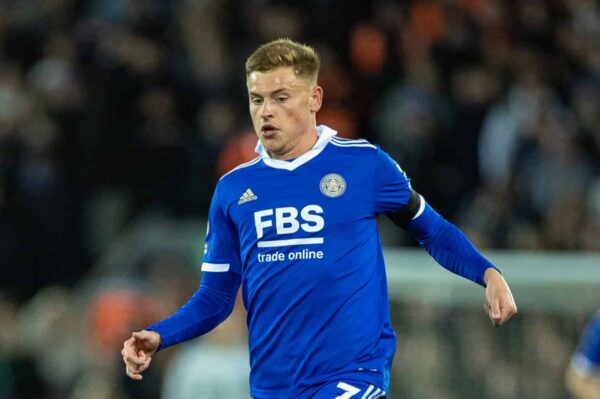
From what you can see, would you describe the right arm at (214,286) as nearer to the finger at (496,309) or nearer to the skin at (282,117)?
the skin at (282,117)

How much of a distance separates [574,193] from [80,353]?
14.1ft

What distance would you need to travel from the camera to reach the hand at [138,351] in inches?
194

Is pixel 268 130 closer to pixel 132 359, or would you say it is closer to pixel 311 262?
pixel 311 262

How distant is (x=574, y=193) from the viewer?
10.2 metres

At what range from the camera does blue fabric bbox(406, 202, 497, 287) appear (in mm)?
5207

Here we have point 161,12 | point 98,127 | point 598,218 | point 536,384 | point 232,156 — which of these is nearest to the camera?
point 536,384

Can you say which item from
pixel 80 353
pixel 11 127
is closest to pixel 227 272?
pixel 80 353

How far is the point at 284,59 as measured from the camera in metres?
5.19

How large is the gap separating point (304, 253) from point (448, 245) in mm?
618

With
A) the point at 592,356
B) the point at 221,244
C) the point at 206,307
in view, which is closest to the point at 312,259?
the point at 221,244

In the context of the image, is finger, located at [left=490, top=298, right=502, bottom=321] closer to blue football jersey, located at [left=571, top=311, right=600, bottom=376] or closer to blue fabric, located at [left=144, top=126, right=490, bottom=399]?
blue fabric, located at [left=144, top=126, right=490, bottom=399]

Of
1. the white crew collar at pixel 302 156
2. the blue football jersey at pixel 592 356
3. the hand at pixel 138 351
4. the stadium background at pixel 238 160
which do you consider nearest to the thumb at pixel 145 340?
the hand at pixel 138 351

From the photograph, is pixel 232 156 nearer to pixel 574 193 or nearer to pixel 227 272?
pixel 574 193

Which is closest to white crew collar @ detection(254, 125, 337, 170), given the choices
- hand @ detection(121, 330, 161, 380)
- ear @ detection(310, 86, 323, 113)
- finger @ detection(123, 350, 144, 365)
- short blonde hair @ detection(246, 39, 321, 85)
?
ear @ detection(310, 86, 323, 113)
